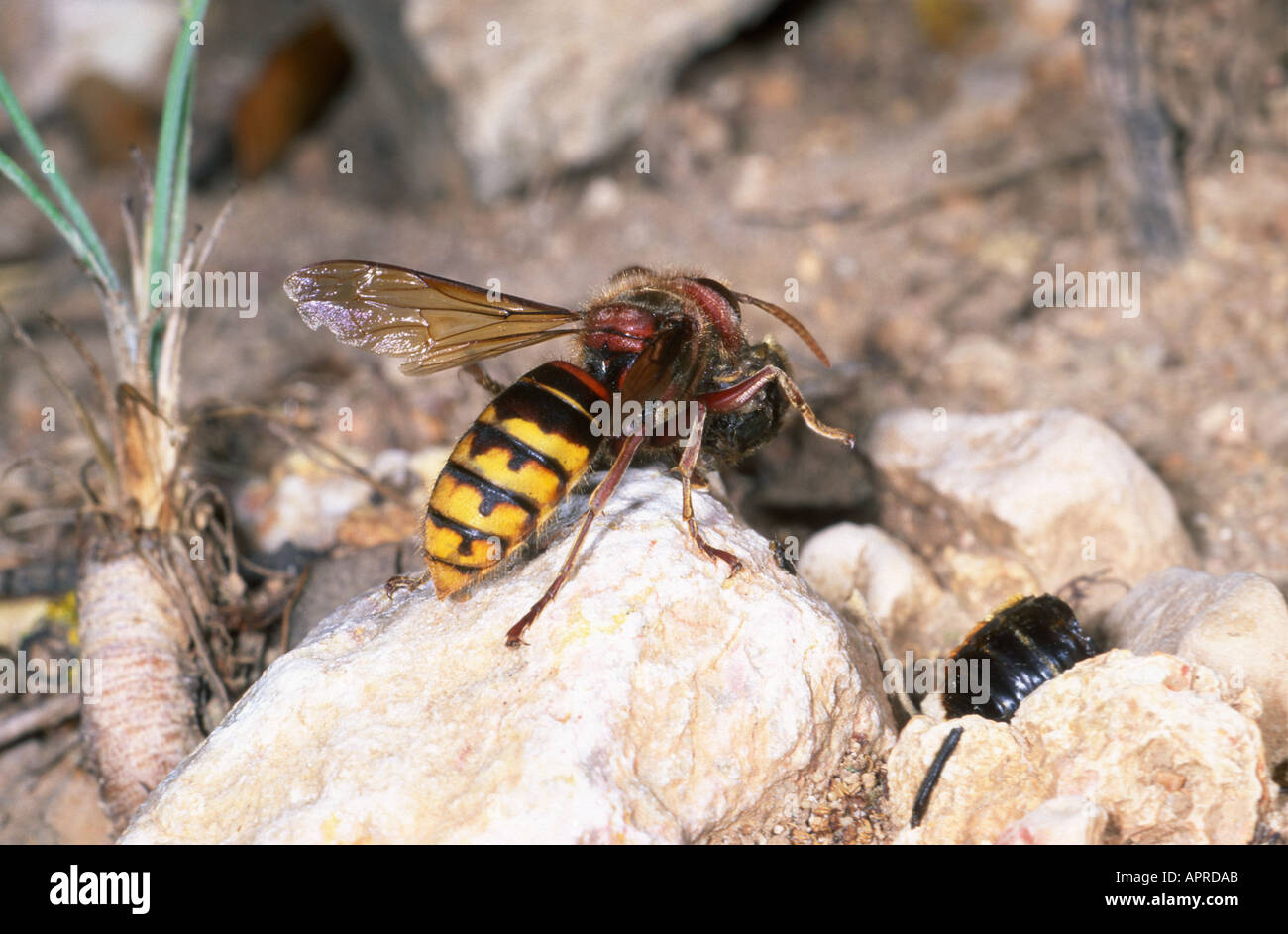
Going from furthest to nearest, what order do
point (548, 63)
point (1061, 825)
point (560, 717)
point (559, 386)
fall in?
1. point (548, 63)
2. point (559, 386)
3. point (560, 717)
4. point (1061, 825)

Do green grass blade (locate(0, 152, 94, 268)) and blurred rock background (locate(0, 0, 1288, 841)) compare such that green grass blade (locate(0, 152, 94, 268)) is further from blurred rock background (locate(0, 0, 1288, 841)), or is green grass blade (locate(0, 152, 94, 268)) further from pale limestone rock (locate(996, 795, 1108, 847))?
pale limestone rock (locate(996, 795, 1108, 847))

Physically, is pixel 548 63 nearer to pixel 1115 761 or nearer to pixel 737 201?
pixel 737 201

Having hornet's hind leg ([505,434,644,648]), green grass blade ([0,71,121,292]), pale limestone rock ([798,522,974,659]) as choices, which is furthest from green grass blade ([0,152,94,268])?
pale limestone rock ([798,522,974,659])

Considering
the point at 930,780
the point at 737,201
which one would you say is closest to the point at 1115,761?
the point at 930,780

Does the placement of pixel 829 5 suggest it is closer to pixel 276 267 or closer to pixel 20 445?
pixel 276 267

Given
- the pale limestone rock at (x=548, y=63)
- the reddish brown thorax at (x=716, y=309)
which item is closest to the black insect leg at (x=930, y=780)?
the reddish brown thorax at (x=716, y=309)

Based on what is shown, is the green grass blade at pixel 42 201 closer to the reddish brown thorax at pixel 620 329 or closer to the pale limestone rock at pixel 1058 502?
the reddish brown thorax at pixel 620 329
